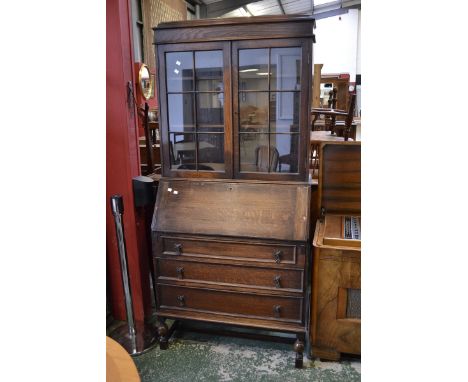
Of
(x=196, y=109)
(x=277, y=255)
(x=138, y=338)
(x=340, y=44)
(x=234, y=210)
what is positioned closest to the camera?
(x=277, y=255)

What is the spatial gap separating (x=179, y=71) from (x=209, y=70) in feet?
0.58

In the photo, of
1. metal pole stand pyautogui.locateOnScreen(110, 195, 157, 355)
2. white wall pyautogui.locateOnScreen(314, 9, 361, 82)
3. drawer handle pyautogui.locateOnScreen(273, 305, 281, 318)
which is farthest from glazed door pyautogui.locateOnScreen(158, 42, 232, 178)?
white wall pyautogui.locateOnScreen(314, 9, 361, 82)

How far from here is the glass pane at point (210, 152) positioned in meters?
2.13

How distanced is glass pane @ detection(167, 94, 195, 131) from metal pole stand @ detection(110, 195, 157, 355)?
1.77 feet

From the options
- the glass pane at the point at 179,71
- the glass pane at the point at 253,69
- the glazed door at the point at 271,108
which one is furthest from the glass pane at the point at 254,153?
the glass pane at the point at 179,71

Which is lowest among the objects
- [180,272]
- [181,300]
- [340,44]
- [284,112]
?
[181,300]

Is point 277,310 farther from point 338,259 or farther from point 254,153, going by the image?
point 254,153

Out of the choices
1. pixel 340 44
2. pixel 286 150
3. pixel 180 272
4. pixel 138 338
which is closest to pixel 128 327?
pixel 138 338

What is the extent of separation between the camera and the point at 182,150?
2.21 meters

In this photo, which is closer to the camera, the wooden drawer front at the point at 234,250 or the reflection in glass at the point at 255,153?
the wooden drawer front at the point at 234,250

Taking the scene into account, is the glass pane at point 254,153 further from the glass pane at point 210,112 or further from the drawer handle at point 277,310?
the drawer handle at point 277,310

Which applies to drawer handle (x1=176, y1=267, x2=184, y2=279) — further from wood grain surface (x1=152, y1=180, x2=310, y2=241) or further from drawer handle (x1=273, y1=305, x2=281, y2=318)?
drawer handle (x1=273, y1=305, x2=281, y2=318)

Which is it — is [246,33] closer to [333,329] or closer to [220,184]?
[220,184]
